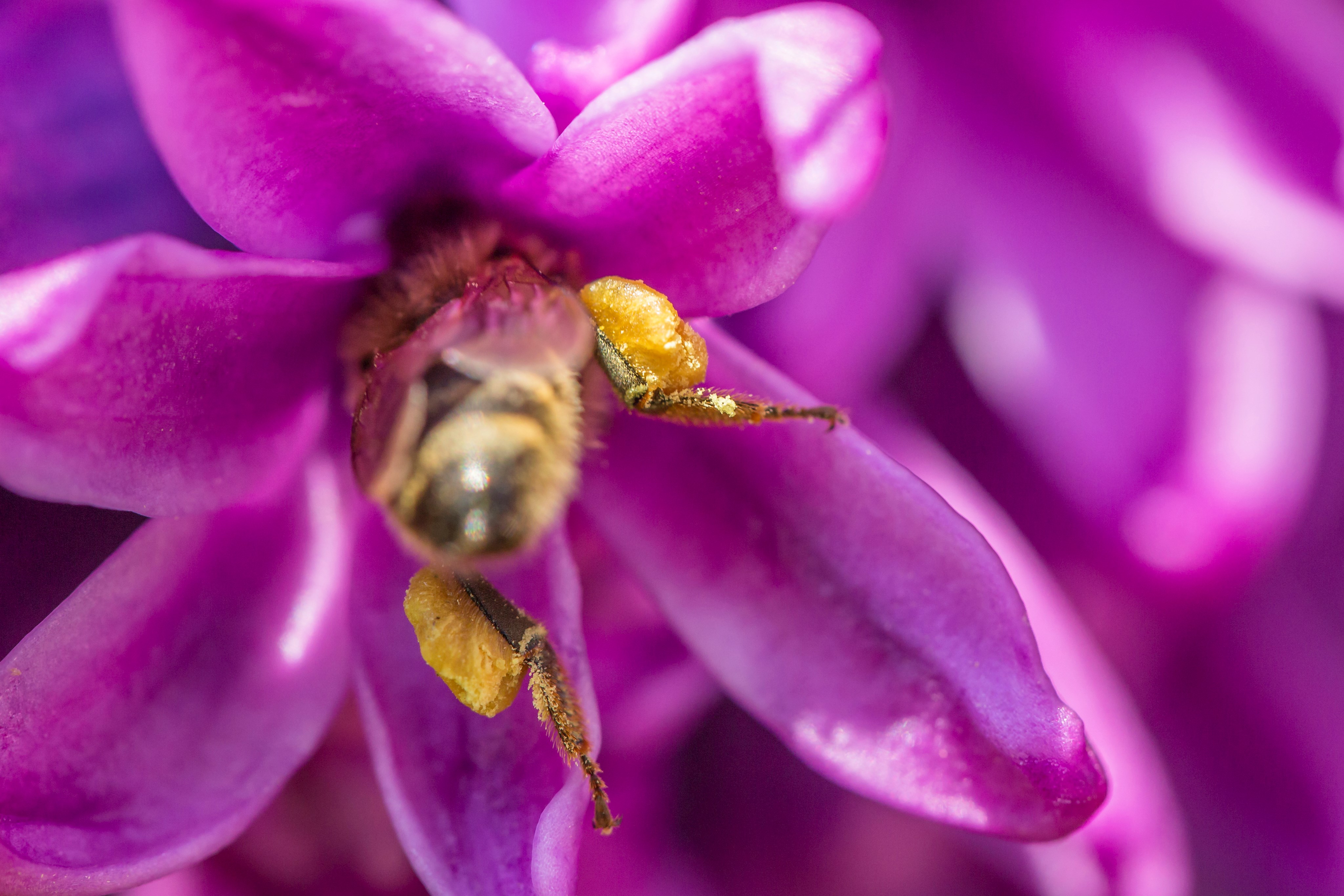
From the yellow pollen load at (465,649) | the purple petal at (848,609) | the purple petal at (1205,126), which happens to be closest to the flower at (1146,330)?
the purple petal at (1205,126)

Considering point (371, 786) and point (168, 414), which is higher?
point (168, 414)

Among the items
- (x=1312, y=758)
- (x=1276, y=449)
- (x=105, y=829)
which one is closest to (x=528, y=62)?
(x=105, y=829)

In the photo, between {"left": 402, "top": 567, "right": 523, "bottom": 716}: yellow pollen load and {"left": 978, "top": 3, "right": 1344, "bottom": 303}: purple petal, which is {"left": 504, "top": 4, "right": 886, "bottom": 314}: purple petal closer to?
{"left": 402, "top": 567, "right": 523, "bottom": 716}: yellow pollen load

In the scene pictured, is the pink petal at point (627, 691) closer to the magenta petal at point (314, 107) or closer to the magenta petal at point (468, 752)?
the magenta petal at point (468, 752)

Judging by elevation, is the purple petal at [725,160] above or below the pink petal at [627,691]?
above

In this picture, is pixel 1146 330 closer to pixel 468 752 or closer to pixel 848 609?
pixel 848 609

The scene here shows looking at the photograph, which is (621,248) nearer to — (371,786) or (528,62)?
(528,62)

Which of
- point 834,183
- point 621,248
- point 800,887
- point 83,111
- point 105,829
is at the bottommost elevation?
point 800,887
